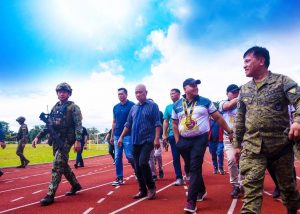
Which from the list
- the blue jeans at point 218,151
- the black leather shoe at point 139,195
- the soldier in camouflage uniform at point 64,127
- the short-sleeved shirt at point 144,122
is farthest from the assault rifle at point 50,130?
the blue jeans at point 218,151

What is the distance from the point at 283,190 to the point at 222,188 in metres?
3.98

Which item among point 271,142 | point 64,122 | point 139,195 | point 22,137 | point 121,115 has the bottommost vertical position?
point 139,195

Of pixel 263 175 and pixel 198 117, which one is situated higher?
pixel 198 117

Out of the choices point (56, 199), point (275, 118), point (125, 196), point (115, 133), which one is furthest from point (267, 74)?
point (115, 133)

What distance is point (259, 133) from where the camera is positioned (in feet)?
12.3

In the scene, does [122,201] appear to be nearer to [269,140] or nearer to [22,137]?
[269,140]

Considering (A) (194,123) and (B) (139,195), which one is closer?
(A) (194,123)

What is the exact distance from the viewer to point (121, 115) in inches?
343

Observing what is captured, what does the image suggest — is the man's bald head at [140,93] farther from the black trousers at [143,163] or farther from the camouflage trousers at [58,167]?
the camouflage trousers at [58,167]

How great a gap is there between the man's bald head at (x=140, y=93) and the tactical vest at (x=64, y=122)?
4.49 feet

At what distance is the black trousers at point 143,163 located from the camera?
21.2ft

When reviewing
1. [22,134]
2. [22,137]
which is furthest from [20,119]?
[22,137]

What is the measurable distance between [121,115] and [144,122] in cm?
200

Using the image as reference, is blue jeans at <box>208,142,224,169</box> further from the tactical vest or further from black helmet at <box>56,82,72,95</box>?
black helmet at <box>56,82,72,95</box>
